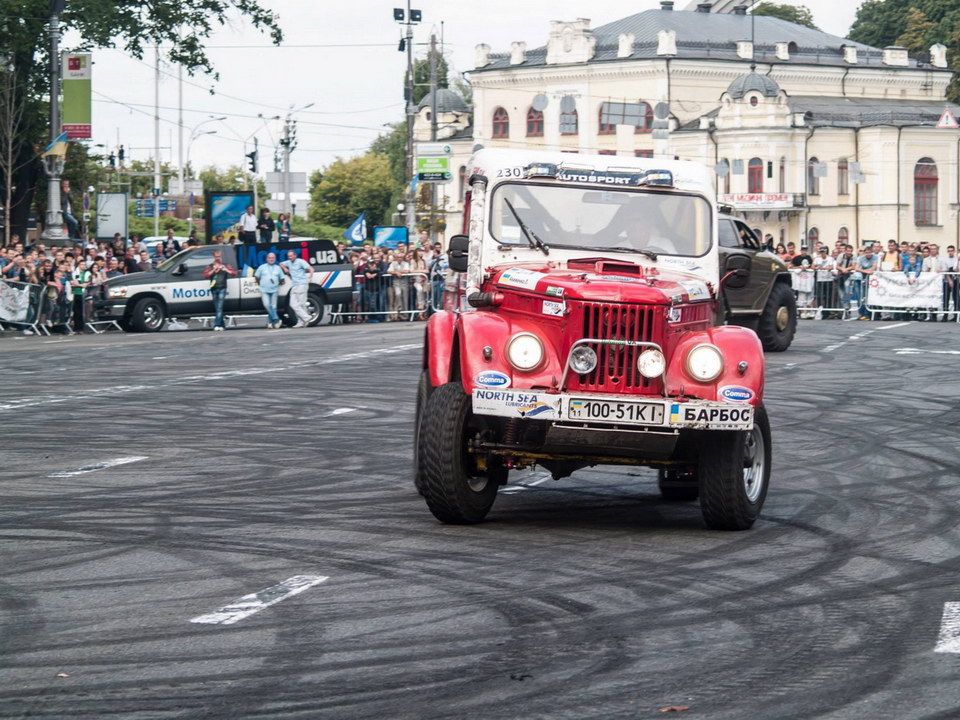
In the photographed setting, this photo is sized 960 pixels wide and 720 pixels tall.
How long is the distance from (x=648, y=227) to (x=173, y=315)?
2665 centimetres

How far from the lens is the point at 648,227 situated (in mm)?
11203

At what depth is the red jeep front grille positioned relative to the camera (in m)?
9.73

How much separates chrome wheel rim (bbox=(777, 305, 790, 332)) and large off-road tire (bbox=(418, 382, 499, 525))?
1772cm

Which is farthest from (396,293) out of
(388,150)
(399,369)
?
(388,150)

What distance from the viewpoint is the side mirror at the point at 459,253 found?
433 inches

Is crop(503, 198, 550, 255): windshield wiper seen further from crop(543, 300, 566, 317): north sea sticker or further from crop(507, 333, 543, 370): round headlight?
crop(507, 333, 543, 370): round headlight

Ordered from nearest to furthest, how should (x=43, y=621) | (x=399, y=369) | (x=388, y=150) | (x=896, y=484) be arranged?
(x=43, y=621)
(x=896, y=484)
(x=399, y=369)
(x=388, y=150)

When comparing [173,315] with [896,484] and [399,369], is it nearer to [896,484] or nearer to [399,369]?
[399,369]

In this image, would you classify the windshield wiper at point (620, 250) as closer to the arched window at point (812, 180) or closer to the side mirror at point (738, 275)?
the side mirror at point (738, 275)

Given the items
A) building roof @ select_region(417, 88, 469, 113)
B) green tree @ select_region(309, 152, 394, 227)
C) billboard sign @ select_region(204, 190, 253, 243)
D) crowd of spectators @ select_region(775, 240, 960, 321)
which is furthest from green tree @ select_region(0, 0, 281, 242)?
green tree @ select_region(309, 152, 394, 227)

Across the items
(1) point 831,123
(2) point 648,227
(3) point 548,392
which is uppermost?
(1) point 831,123

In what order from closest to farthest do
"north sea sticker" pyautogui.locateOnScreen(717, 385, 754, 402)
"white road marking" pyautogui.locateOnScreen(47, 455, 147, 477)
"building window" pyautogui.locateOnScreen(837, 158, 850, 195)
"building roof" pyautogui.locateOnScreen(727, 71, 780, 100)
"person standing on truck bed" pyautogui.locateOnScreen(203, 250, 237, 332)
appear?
1. "north sea sticker" pyautogui.locateOnScreen(717, 385, 754, 402)
2. "white road marking" pyautogui.locateOnScreen(47, 455, 147, 477)
3. "person standing on truck bed" pyautogui.locateOnScreen(203, 250, 237, 332)
4. "building roof" pyautogui.locateOnScreen(727, 71, 780, 100)
5. "building window" pyautogui.locateOnScreen(837, 158, 850, 195)

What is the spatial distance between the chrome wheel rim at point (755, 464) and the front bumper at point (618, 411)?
2.15 feet

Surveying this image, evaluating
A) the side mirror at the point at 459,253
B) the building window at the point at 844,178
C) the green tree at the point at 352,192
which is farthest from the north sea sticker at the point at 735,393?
the green tree at the point at 352,192
